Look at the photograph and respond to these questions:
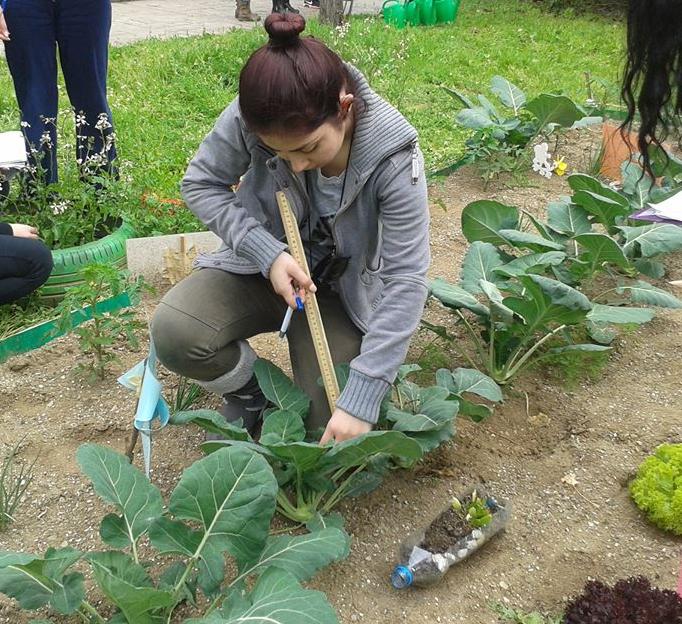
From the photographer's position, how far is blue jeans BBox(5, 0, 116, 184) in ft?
11.3

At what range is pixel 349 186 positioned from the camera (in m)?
2.07

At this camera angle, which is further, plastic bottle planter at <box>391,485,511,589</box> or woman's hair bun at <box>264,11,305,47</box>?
plastic bottle planter at <box>391,485,511,589</box>

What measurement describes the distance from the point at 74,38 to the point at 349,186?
2118 millimetres

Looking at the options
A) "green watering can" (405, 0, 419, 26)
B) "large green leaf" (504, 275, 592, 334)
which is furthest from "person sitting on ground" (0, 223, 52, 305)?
"green watering can" (405, 0, 419, 26)

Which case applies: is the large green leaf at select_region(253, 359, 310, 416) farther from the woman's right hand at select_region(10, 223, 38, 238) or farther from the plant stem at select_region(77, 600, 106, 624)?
the woman's right hand at select_region(10, 223, 38, 238)

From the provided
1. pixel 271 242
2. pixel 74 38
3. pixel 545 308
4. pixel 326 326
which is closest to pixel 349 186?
pixel 271 242

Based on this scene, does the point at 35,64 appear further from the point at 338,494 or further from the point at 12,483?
the point at 338,494

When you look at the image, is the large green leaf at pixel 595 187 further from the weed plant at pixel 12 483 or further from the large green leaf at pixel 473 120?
the weed plant at pixel 12 483

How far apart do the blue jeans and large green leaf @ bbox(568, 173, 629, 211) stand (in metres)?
1.96

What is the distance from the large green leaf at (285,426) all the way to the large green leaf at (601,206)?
151cm

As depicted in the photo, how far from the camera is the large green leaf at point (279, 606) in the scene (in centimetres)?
140

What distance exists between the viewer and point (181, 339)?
2.14 m

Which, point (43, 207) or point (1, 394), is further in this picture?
point (43, 207)

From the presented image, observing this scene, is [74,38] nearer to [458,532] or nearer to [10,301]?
[10,301]
